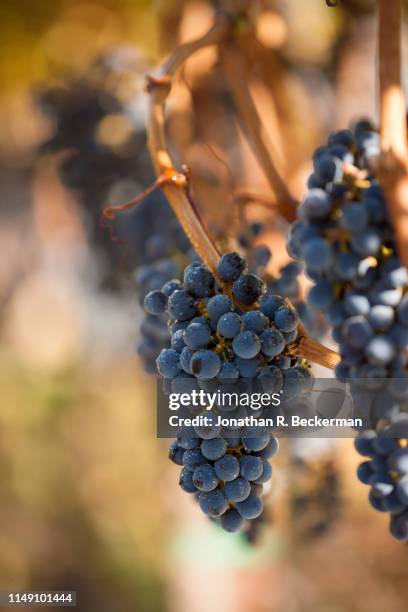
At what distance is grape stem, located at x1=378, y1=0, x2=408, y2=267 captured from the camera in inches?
18.1

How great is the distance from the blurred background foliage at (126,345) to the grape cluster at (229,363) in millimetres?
375

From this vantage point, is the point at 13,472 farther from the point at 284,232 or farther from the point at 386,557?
the point at 284,232

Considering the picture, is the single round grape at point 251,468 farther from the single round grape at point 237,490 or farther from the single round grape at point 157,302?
the single round grape at point 157,302

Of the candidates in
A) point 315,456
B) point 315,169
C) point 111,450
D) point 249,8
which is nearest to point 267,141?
point 249,8

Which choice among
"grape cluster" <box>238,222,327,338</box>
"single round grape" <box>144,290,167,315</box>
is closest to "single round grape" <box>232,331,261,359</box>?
"single round grape" <box>144,290,167,315</box>

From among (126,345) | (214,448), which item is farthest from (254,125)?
(126,345)

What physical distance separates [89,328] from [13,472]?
70cm

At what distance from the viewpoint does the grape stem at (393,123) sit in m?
0.46

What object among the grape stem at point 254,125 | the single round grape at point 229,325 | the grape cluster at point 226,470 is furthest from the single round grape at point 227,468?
the grape stem at point 254,125

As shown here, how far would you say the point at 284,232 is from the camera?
3.26 ft

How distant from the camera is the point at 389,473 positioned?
50cm

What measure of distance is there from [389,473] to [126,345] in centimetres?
126

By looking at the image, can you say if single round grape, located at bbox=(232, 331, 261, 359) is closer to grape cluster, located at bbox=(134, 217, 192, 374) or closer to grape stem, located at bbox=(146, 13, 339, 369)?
grape stem, located at bbox=(146, 13, 339, 369)

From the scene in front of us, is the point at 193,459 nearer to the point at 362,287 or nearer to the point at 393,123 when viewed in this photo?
the point at 362,287
